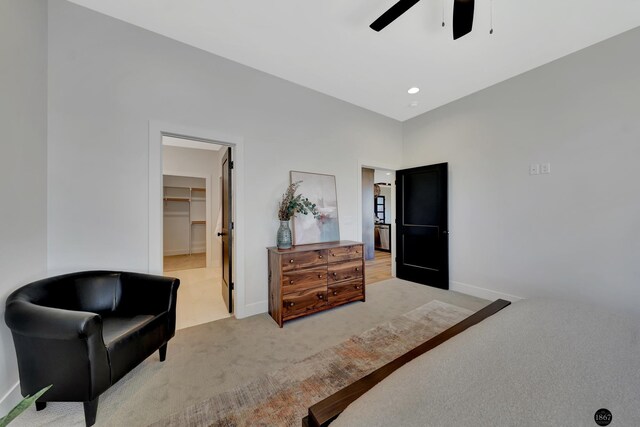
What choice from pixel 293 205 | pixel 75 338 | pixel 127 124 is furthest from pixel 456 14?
Answer: pixel 75 338

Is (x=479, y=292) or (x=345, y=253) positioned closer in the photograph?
(x=345, y=253)

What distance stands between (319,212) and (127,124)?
91.4 inches

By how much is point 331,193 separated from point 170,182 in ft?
17.8

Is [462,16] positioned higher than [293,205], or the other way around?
[462,16]

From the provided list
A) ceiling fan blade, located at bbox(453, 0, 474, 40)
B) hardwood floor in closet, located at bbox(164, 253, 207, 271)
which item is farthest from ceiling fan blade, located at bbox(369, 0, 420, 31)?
hardwood floor in closet, located at bbox(164, 253, 207, 271)

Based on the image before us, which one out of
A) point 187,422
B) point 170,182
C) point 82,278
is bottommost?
point 187,422

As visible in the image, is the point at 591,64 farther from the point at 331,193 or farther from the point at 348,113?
the point at 331,193

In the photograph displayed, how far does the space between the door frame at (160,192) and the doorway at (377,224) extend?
2.34m

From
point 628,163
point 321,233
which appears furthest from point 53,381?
point 628,163

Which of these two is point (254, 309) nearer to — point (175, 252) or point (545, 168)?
point (545, 168)

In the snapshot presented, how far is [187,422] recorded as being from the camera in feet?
4.92

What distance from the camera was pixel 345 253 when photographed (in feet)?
10.4

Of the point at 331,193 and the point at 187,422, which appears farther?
the point at 331,193

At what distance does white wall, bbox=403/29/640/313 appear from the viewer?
2455 mm
